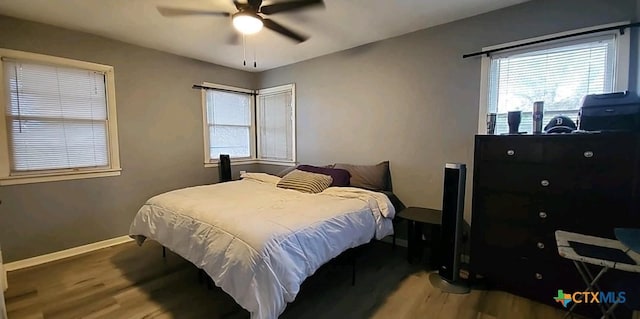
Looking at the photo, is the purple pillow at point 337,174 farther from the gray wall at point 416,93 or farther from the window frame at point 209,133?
the window frame at point 209,133

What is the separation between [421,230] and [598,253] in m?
1.45

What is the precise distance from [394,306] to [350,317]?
0.38m

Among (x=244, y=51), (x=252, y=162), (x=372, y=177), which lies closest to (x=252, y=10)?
(x=244, y=51)

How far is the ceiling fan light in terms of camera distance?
2219 mm

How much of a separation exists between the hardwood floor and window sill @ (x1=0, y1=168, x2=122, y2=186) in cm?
88

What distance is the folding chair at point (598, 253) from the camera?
4.67 feet

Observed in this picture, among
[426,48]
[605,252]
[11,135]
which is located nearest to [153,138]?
[11,135]

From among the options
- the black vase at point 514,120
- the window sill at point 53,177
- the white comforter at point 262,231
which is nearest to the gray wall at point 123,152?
the window sill at point 53,177

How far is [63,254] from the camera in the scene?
3.05 metres

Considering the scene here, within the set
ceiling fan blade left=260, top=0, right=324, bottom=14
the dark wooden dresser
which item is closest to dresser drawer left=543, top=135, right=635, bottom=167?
the dark wooden dresser

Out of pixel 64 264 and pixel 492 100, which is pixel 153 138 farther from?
pixel 492 100

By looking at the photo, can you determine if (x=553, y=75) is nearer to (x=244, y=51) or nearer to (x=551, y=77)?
(x=551, y=77)

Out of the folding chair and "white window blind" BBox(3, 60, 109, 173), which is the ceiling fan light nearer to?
"white window blind" BBox(3, 60, 109, 173)

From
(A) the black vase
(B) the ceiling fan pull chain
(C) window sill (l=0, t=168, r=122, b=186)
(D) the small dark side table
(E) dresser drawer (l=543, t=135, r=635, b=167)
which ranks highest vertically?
(B) the ceiling fan pull chain
